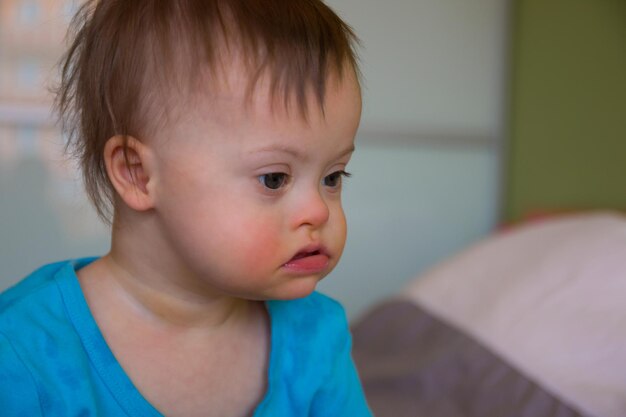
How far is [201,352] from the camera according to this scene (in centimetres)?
87

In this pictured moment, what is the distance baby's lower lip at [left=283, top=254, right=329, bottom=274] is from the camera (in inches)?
31.1

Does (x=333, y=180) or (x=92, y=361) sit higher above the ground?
(x=333, y=180)

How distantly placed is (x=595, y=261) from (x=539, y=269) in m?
0.10

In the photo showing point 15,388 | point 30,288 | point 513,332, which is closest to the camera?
point 15,388

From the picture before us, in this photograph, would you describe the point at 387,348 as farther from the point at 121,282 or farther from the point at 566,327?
the point at 121,282

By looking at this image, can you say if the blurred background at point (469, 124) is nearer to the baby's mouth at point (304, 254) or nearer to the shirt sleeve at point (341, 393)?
the shirt sleeve at point (341, 393)

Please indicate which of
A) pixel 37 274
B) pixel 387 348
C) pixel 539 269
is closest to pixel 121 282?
pixel 37 274

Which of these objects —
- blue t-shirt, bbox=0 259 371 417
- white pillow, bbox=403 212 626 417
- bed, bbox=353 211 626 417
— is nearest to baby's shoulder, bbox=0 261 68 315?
blue t-shirt, bbox=0 259 371 417

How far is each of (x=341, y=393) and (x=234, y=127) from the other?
35cm

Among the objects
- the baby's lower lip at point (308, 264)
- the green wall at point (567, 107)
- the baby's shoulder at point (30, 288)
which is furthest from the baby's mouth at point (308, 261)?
the green wall at point (567, 107)

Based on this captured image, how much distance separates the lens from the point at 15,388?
74 centimetres

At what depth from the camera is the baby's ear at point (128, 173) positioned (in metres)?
0.81

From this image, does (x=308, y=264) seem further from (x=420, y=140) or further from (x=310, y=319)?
(x=420, y=140)

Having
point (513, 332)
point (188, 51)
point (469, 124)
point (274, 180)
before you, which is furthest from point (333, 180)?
point (469, 124)
